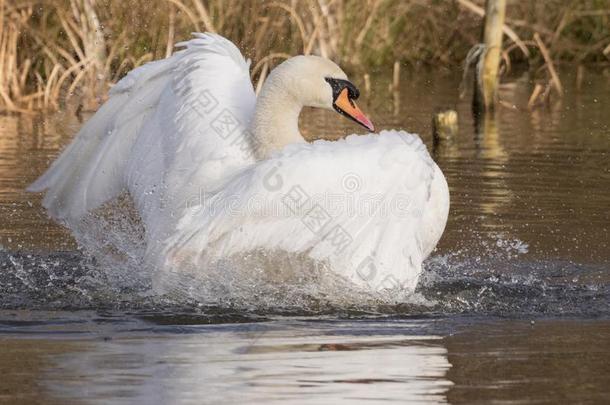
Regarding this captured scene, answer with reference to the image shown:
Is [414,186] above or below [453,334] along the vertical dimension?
above

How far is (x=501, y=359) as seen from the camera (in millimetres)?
5762

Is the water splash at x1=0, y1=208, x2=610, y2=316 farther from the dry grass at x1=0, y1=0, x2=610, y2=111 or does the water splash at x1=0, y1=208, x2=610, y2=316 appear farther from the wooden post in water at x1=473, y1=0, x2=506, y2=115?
the wooden post in water at x1=473, y1=0, x2=506, y2=115

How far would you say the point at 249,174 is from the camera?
6.41m

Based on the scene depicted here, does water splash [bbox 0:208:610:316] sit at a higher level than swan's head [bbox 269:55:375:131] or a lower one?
lower

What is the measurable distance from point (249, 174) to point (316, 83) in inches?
38.5

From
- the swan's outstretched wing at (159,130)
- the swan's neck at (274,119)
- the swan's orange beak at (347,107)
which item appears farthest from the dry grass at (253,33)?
the swan's neck at (274,119)

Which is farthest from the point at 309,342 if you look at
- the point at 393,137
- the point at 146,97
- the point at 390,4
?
the point at 390,4

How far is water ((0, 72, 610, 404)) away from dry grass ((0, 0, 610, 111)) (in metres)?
4.63

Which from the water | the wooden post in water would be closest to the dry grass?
the wooden post in water

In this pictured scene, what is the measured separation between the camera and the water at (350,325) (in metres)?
5.30

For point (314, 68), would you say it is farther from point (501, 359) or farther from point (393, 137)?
point (501, 359)

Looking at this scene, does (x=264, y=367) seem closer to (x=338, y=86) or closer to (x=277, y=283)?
(x=277, y=283)

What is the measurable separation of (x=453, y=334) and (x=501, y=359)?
0.53 meters

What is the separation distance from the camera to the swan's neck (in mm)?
7031
